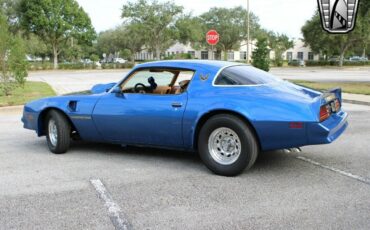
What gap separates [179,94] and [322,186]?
2.08 m

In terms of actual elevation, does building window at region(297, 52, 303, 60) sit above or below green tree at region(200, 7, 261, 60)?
below

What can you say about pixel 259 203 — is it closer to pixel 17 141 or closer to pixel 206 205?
pixel 206 205

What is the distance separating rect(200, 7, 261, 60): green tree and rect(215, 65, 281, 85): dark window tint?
74.3m

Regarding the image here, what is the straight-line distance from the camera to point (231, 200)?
15.0 ft

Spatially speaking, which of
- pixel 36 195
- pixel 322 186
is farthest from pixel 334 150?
pixel 36 195

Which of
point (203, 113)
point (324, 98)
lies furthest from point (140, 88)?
point (324, 98)

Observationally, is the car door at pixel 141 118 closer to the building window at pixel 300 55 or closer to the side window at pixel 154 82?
the side window at pixel 154 82

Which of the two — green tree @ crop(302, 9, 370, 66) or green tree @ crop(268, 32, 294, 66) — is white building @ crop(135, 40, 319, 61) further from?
green tree @ crop(302, 9, 370, 66)

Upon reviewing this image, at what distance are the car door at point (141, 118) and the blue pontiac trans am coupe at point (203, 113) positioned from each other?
13mm

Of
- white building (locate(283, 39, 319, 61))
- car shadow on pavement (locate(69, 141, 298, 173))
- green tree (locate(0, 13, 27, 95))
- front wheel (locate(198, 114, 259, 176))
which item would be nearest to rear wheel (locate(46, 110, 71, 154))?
car shadow on pavement (locate(69, 141, 298, 173))

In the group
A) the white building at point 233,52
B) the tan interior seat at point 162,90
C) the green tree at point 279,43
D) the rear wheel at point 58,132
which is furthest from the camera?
the white building at point 233,52

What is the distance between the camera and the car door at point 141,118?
5715 millimetres

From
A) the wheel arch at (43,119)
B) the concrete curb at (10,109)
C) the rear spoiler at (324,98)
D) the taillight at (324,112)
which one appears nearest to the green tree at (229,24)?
the concrete curb at (10,109)

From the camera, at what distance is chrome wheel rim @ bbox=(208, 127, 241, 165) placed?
5391 mm
